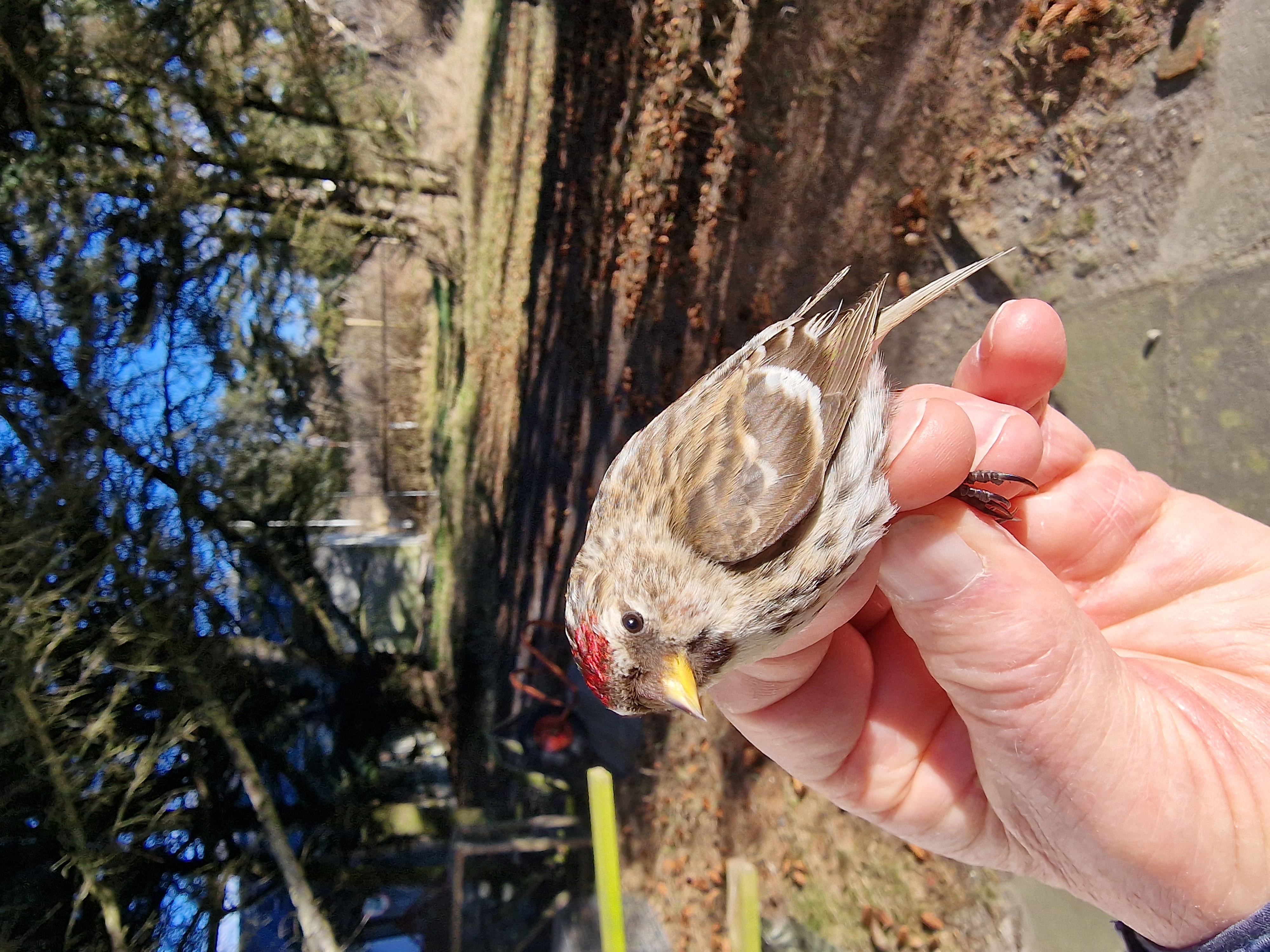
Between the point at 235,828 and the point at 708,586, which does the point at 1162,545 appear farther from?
the point at 235,828

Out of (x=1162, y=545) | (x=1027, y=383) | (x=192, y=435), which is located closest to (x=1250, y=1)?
(x=1027, y=383)

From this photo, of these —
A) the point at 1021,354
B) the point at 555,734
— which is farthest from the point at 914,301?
the point at 555,734

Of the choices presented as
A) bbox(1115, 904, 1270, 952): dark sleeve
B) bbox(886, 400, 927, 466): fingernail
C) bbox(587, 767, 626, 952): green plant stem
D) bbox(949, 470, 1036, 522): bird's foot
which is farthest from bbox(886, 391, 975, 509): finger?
bbox(587, 767, 626, 952): green plant stem

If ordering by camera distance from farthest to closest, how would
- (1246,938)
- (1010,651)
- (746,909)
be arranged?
(746,909), (1010,651), (1246,938)

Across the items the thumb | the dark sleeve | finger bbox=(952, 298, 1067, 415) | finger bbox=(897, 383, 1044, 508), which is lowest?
the dark sleeve

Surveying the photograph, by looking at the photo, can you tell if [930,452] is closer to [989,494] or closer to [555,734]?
[989,494]

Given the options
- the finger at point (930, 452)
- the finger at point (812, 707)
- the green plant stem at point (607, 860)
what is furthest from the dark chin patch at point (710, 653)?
the green plant stem at point (607, 860)

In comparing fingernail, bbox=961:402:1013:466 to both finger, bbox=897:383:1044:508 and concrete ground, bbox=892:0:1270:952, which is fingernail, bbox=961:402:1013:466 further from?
concrete ground, bbox=892:0:1270:952
